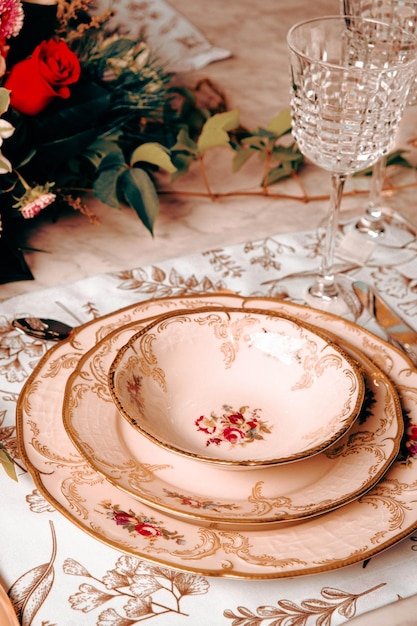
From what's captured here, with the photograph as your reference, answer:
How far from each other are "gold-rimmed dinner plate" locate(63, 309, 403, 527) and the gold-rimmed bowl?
2 cm

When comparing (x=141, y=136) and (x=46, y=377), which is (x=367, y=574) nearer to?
(x=46, y=377)

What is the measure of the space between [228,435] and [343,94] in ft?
1.19

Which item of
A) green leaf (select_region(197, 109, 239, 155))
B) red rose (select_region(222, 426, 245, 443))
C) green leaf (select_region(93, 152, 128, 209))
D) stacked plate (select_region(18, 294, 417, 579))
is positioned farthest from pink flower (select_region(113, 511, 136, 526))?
green leaf (select_region(197, 109, 239, 155))

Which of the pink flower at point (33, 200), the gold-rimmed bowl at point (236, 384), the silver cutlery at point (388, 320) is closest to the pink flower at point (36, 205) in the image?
the pink flower at point (33, 200)

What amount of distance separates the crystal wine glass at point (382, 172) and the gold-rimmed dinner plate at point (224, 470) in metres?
0.43

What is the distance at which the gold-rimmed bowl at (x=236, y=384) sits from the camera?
60cm

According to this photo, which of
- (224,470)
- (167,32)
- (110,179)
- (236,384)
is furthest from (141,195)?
(167,32)

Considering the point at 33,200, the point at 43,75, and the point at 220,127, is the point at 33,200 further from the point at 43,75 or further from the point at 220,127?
the point at 220,127

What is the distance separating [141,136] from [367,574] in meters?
0.74

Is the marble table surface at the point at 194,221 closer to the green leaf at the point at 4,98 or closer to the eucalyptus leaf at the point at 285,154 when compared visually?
the eucalyptus leaf at the point at 285,154

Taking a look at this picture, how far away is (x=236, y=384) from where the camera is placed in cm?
67

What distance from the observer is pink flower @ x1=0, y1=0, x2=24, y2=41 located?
808 mm

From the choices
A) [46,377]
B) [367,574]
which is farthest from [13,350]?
[367,574]

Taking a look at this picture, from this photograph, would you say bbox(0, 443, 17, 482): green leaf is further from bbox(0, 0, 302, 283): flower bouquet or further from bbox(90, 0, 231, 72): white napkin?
bbox(90, 0, 231, 72): white napkin
